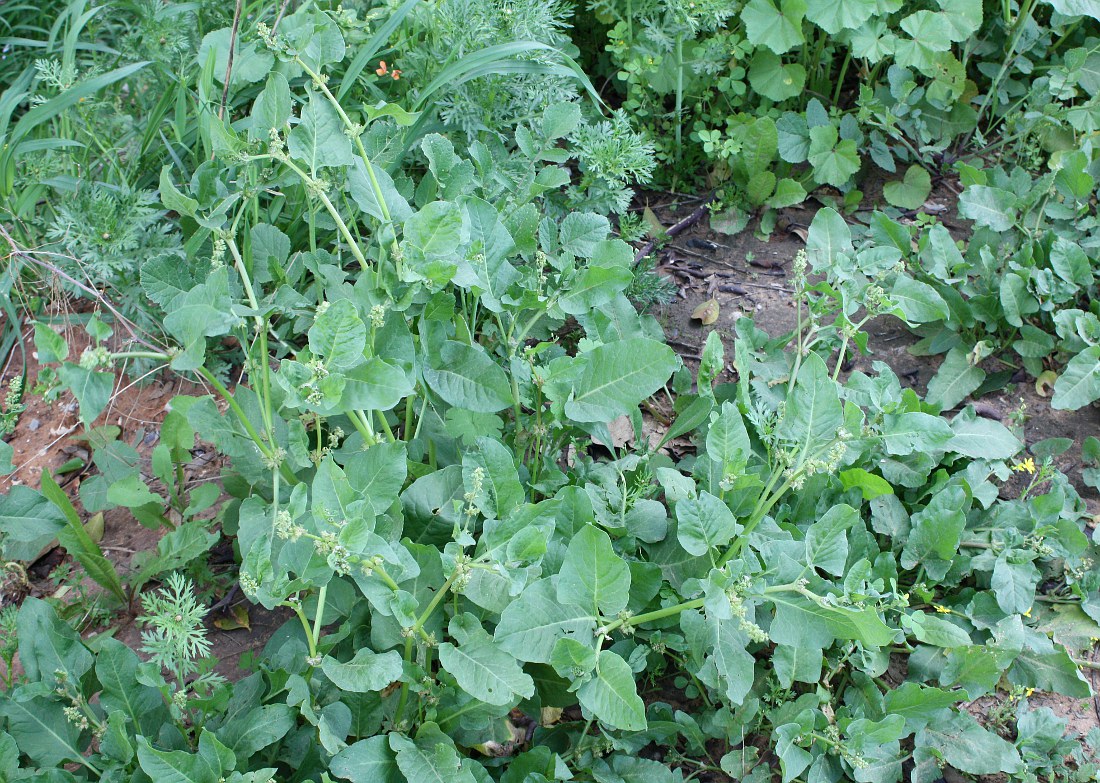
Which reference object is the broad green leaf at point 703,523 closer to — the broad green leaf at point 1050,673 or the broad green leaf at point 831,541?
the broad green leaf at point 831,541

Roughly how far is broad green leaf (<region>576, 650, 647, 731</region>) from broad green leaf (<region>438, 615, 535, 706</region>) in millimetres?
112

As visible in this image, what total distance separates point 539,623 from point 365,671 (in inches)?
13.2

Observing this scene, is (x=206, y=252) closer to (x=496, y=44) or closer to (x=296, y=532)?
(x=496, y=44)

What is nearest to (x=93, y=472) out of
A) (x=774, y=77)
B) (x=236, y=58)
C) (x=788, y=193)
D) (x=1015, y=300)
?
(x=236, y=58)

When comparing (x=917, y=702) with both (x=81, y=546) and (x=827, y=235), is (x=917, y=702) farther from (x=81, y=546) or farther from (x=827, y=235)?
(x=81, y=546)

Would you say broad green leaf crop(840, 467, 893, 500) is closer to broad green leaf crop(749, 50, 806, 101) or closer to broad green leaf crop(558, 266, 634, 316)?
broad green leaf crop(558, 266, 634, 316)

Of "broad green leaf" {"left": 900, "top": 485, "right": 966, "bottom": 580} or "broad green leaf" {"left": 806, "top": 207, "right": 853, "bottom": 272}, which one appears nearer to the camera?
"broad green leaf" {"left": 900, "top": 485, "right": 966, "bottom": 580}

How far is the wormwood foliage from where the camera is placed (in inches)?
66.3

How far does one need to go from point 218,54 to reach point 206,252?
63cm

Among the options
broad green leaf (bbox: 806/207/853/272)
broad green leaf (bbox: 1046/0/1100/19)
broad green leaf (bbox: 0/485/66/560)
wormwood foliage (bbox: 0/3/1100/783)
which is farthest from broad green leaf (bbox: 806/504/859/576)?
broad green leaf (bbox: 1046/0/1100/19)

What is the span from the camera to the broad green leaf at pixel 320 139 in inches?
74.2

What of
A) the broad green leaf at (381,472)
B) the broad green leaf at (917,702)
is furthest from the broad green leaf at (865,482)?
the broad green leaf at (381,472)

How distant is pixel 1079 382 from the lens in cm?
266

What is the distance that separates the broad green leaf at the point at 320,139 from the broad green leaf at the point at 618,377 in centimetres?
70
